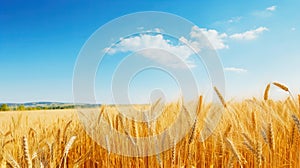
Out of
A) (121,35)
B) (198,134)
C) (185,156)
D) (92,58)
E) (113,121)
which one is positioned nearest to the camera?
(185,156)

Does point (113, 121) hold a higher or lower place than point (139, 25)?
lower

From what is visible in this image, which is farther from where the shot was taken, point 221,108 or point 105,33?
point 105,33

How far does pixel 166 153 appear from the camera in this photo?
1495 mm

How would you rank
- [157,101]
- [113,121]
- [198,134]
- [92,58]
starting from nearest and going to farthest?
[198,134] < [157,101] < [113,121] < [92,58]

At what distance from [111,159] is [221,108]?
708mm

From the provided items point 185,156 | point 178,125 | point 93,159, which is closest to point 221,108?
point 178,125

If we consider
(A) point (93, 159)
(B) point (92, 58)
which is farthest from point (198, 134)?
(B) point (92, 58)

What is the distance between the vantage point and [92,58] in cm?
222

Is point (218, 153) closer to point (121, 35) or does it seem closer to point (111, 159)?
point (111, 159)

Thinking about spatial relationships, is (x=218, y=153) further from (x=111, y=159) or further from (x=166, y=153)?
(x=111, y=159)

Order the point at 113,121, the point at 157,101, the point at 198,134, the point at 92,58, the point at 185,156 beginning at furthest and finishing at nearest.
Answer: the point at 92,58, the point at 113,121, the point at 157,101, the point at 198,134, the point at 185,156

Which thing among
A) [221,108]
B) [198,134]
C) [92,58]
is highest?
[92,58]

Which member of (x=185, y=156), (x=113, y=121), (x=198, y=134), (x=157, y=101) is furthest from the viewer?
(x=113, y=121)

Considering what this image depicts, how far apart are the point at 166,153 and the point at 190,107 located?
0.42 metres
